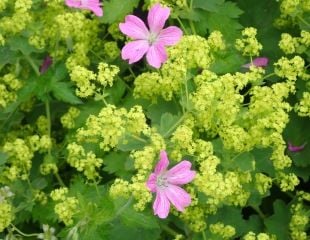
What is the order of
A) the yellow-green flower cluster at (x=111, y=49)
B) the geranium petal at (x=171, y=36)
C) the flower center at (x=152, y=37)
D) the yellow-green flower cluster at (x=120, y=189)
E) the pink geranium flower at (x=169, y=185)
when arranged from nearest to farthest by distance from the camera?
the yellow-green flower cluster at (x=120, y=189) → the pink geranium flower at (x=169, y=185) → the geranium petal at (x=171, y=36) → the flower center at (x=152, y=37) → the yellow-green flower cluster at (x=111, y=49)

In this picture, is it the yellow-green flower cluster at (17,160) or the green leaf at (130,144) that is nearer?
the green leaf at (130,144)

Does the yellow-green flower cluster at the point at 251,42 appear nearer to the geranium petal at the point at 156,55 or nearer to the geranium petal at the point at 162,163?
the geranium petal at the point at 156,55

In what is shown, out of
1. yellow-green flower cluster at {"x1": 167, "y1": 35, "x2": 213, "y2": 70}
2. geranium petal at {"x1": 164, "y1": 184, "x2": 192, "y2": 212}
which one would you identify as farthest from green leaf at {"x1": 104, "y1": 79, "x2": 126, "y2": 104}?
geranium petal at {"x1": 164, "y1": 184, "x2": 192, "y2": 212}

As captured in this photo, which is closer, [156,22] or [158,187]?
[158,187]

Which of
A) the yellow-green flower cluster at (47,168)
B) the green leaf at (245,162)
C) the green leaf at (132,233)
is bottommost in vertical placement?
the green leaf at (132,233)

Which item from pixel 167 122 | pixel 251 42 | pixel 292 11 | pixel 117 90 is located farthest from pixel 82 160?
pixel 292 11

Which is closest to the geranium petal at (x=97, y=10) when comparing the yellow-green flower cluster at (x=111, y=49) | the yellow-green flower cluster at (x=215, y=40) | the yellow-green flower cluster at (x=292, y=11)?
the yellow-green flower cluster at (x=111, y=49)

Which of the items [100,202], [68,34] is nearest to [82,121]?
[68,34]

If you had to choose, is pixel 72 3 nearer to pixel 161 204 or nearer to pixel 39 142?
pixel 39 142

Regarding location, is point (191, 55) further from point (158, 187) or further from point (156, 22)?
point (158, 187)
